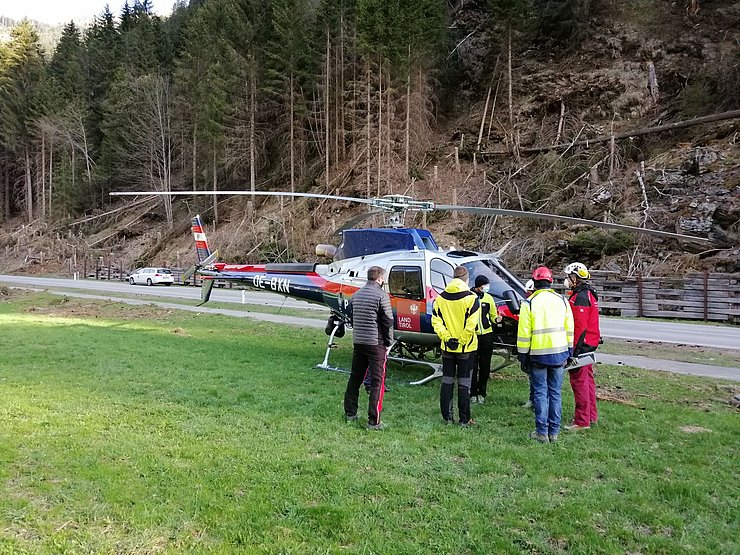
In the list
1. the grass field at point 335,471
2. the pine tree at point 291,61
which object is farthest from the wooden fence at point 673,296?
the pine tree at point 291,61

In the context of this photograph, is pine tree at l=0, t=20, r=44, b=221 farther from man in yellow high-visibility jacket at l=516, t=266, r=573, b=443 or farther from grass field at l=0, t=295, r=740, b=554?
man in yellow high-visibility jacket at l=516, t=266, r=573, b=443

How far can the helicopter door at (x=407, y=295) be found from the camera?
8.39 meters

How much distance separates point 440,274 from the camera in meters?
8.30

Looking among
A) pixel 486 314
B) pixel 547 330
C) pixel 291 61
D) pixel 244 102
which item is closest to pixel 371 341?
pixel 486 314

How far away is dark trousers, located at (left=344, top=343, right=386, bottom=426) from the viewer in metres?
6.11

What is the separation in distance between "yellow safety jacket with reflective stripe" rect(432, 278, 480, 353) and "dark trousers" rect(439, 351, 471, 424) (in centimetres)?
10

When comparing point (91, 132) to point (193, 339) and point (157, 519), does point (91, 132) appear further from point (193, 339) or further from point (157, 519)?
point (157, 519)

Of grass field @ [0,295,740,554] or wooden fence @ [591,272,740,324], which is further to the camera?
wooden fence @ [591,272,740,324]

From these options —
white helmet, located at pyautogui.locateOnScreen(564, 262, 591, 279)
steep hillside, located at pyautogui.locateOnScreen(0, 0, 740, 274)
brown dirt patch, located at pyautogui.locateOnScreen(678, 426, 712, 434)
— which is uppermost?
steep hillside, located at pyautogui.locateOnScreen(0, 0, 740, 274)

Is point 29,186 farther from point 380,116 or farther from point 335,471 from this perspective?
point 335,471

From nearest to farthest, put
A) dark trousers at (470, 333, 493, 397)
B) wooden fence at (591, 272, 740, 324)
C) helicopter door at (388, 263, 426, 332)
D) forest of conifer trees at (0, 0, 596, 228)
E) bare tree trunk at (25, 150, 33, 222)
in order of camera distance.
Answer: dark trousers at (470, 333, 493, 397) < helicopter door at (388, 263, 426, 332) < wooden fence at (591, 272, 740, 324) < forest of conifer trees at (0, 0, 596, 228) < bare tree trunk at (25, 150, 33, 222)

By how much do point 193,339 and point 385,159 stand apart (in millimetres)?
21962

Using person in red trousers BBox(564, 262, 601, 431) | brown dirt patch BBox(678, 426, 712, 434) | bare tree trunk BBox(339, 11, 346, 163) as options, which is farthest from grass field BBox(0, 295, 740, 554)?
bare tree trunk BBox(339, 11, 346, 163)

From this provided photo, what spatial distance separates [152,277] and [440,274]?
30850 millimetres
